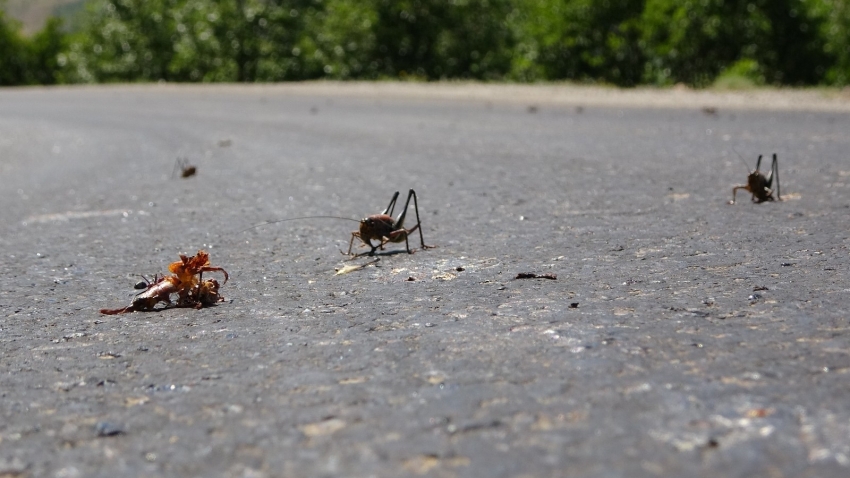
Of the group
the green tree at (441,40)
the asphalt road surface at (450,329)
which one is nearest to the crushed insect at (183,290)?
the asphalt road surface at (450,329)

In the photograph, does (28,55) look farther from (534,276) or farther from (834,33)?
(534,276)

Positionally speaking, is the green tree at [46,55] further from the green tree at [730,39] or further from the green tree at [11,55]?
the green tree at [730,39]

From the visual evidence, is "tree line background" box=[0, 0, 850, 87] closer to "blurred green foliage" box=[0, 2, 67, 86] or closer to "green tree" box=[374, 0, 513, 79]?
"green tree" box=[374, 0, 513, 79]

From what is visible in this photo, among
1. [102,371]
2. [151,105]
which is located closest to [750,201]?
[102,371]

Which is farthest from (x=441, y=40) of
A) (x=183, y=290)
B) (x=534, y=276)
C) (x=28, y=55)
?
(x=28, y=55)

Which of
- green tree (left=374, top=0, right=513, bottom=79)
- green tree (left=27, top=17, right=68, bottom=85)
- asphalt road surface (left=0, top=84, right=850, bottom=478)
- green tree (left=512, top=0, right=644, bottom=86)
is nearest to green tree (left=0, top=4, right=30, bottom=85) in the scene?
green tree (left=27, top=17, right=68, bottom=85)

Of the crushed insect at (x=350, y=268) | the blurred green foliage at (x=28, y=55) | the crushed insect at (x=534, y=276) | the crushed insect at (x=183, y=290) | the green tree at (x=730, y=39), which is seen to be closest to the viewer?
the crushed insect at (x=183, y=290)
